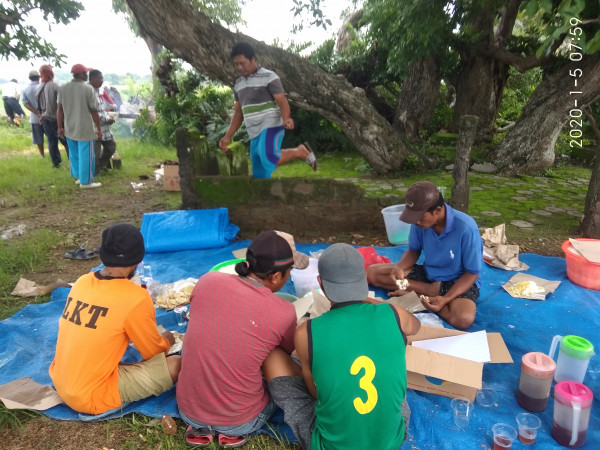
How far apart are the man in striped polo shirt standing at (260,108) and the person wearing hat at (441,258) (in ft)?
6.96

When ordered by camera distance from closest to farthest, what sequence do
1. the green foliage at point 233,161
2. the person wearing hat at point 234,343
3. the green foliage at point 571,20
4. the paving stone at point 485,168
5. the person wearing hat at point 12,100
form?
the person wearing hat at point 234,343 → the green foliage at point 571,20 → the green foliage at point 233,161 → the paving stone at point 485,168 → the person wearing hat at point 12,100

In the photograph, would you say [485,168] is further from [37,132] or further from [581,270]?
[37,132]

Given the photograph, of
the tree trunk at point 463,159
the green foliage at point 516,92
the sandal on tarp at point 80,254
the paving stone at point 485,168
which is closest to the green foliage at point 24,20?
the sandal on tarp at point 80,254

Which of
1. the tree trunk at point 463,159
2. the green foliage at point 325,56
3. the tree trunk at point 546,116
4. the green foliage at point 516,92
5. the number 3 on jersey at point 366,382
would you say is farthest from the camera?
the green foliage at point 516,92

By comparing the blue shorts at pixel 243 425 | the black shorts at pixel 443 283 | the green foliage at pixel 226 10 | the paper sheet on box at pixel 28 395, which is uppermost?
the green foliage at pixel 226 10

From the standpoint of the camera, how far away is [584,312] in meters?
3.05

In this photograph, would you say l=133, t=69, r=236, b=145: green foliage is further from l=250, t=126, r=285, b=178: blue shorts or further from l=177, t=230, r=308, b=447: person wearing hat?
l=177, t=230, r=308, b=447: person wearing hat

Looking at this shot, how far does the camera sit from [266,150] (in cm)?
474

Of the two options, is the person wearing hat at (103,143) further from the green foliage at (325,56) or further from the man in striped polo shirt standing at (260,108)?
the green foliage at (325,56)

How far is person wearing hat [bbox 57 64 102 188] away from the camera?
6.38 meters

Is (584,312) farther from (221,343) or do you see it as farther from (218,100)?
(218,100)

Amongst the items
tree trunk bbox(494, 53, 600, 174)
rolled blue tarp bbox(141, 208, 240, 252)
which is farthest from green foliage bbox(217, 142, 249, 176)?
tree trunk bbox(494, 53, 600, 174)

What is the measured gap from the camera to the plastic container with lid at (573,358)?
2.23 m

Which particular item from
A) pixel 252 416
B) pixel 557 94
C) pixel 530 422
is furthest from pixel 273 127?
pixel 557 94
